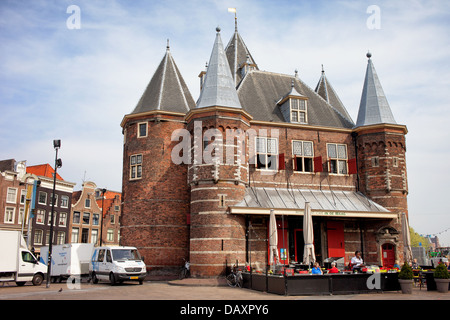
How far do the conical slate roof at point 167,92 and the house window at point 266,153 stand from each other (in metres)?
5.54

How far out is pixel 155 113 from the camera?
1030 inches

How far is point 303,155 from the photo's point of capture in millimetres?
26578

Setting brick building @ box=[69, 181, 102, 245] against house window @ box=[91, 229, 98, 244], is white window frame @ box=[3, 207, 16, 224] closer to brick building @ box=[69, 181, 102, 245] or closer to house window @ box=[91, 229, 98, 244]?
brick building @ box=[69, 181, 102, 245]

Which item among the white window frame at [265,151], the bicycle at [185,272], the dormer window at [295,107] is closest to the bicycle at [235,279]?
the bicycle at [185,272]

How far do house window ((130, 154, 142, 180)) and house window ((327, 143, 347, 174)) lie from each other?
12.6 meters

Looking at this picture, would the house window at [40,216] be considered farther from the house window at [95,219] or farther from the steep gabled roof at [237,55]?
the steep gabled roof at [237,55]

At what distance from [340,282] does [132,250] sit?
1077cm

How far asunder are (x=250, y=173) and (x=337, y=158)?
21.3 ft

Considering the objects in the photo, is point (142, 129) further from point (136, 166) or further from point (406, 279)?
point (406, 279)

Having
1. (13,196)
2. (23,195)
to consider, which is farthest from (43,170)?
(13,196)

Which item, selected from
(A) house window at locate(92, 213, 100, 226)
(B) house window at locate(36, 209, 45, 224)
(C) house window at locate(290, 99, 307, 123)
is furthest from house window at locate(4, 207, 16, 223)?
(C) house window at locate(290, 99, 307, 123)
